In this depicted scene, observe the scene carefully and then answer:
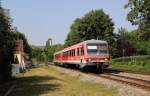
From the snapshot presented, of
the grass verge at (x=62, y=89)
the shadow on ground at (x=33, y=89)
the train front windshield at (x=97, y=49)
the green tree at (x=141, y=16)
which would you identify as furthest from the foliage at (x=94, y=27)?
the shadow on ground at (x=33, y=89)

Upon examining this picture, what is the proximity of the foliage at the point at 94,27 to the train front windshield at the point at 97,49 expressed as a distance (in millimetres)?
55052

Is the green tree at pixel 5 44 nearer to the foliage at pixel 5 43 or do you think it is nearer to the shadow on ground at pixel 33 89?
the foliage at pixel 5 43

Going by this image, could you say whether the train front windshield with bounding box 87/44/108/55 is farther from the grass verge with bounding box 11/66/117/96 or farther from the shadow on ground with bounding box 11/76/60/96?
the shadow on ground with bounding box 11/76/60/96

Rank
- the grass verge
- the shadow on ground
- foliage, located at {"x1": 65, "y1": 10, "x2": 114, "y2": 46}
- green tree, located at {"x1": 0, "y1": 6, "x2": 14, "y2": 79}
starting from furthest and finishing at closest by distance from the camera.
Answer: foliage, located at {"x1": 65, "y1": 10, "x2": 114, "y2": 46}, green tree, located at {"x1": 0, "y1": 6, "x2": 14, "y2": 79}, the shadow on ground, the grass verge

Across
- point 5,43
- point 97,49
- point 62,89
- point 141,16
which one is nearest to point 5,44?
point 5,43

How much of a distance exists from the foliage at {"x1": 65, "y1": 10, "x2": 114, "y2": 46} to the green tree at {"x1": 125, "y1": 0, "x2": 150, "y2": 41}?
44.9 meters

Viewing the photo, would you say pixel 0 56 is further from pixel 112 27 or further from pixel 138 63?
pixel 112 27

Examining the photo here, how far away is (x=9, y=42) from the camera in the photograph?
30.2 m

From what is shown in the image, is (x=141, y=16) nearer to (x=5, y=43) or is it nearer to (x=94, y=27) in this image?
(x=5, y=43)

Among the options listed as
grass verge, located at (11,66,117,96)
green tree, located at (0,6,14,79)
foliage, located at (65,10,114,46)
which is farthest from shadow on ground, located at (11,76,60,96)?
foliage, located at (65,10,114,46)

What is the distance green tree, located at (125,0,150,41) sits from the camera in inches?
1944

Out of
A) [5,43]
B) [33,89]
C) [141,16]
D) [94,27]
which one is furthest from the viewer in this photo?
[94,27]

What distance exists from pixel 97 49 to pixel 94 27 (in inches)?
2329

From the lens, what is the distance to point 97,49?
40.3 metres
